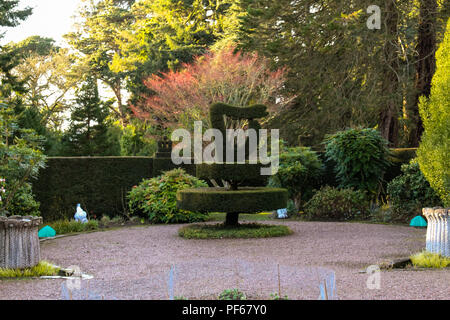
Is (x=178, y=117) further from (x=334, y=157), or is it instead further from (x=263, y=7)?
(x=334, y=157)

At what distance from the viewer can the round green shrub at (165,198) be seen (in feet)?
38.6

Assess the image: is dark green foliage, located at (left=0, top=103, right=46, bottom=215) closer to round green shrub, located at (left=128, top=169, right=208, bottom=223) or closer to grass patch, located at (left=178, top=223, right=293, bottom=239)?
round green shrub, located at (left=128, top=169, right=208, bottom=223)

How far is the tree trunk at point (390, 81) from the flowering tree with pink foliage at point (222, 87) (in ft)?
11.3

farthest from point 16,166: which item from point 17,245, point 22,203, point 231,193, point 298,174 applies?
point 298,174

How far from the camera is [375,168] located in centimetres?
1254

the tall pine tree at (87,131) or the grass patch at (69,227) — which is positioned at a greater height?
the tall pine tree at (87,131)

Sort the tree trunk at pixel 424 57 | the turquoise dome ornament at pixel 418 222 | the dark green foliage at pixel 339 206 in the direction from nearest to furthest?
the turquoise dome ornament at pixel 418 222, the dark green foliage at pixel 339 206, the tree trunk at pixel 424 57

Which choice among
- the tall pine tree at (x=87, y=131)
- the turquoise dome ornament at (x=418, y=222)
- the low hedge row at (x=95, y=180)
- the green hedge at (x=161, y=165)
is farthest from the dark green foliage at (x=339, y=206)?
the tall pine tree at (x=87, y=131)

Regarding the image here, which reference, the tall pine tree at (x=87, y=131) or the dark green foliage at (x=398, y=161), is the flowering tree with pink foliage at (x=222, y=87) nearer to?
the tall pine tree at (x=87, y=131)

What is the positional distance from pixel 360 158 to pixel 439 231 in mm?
5781

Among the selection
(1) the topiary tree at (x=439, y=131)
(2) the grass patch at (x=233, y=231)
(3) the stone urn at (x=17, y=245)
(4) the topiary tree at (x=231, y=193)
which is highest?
(1) the topiary tree at (x=439, y=131)

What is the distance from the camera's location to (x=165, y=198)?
11.8 meters

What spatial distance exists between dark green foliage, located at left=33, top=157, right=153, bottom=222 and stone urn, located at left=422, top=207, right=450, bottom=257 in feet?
25.7

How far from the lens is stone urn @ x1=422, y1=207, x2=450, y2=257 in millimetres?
6766
